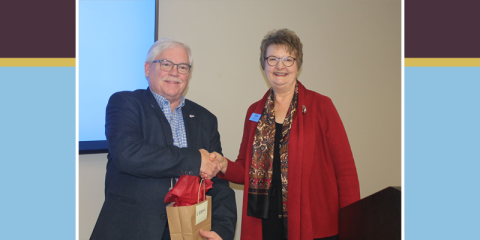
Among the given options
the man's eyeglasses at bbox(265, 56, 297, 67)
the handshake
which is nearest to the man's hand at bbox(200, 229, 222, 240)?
the handshake

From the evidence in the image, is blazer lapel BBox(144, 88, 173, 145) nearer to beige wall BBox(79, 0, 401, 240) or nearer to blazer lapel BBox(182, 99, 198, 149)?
blazer lapel BBox(182, 99, 198, 149)

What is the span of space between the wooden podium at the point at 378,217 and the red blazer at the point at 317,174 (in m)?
0.47

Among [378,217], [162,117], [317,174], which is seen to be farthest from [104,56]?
[378,217]

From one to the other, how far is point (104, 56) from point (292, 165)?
1.58 meters

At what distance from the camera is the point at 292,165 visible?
1914mm

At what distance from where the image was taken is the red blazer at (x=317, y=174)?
1.88 m

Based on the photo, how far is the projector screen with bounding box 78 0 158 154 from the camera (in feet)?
7.13

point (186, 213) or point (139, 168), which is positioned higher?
point (139, 168)

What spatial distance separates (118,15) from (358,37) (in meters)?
2.69

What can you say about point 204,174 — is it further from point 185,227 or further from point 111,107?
point 111,107
